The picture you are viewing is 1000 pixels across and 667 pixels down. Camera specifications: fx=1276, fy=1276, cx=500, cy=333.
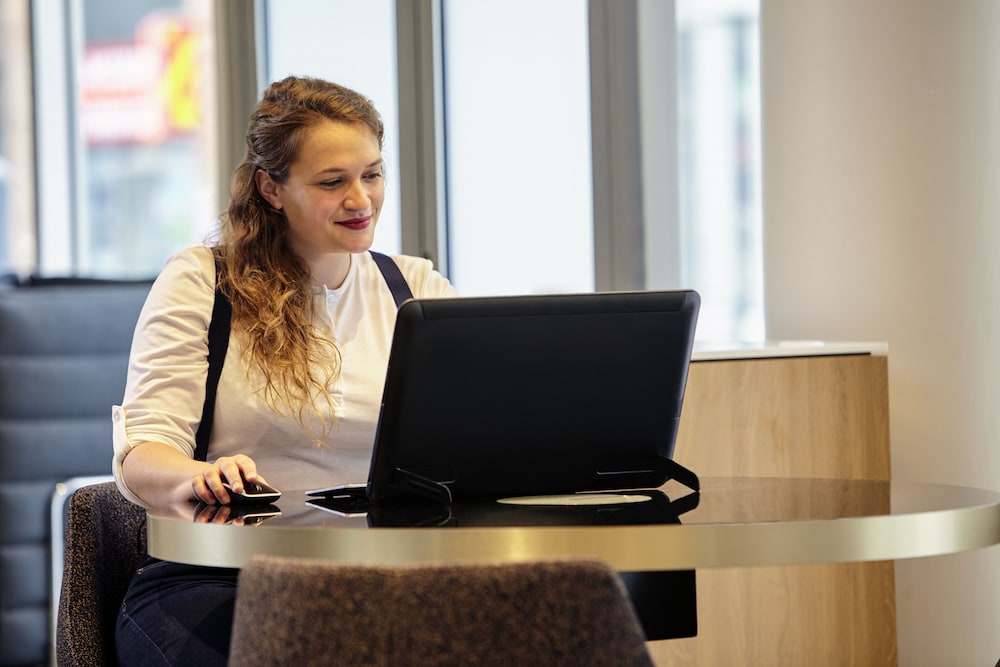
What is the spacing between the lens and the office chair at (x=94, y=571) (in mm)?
1652

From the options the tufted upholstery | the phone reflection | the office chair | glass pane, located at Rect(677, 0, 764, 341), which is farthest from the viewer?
glass pane, located at Rect(677, 0, 764, 341)

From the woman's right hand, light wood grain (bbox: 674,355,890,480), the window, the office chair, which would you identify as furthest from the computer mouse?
the window

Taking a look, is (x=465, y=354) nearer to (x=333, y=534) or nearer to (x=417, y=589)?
(x=333, y=534)

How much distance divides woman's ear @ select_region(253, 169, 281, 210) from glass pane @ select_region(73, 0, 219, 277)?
456cm


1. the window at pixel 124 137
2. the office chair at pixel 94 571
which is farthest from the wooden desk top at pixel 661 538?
the window at pixel 124 137

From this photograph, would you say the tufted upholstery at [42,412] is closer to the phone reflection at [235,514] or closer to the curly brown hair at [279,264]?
the curly brown hair at [279,264]

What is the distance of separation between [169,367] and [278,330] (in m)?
0.17

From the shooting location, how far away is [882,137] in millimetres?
2746

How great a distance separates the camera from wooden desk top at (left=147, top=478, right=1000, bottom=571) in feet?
3.81

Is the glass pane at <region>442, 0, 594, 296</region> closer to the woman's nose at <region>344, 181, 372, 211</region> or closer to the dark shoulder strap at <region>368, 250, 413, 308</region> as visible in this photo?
the dark shoulder strap at <region>368, 250, 413, 308</region>

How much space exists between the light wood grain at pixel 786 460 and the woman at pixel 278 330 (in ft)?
2.51

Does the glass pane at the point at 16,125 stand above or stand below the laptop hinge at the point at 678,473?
above

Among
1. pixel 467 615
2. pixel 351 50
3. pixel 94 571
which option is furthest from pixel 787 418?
pixel 351 50

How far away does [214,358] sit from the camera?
1912mm
